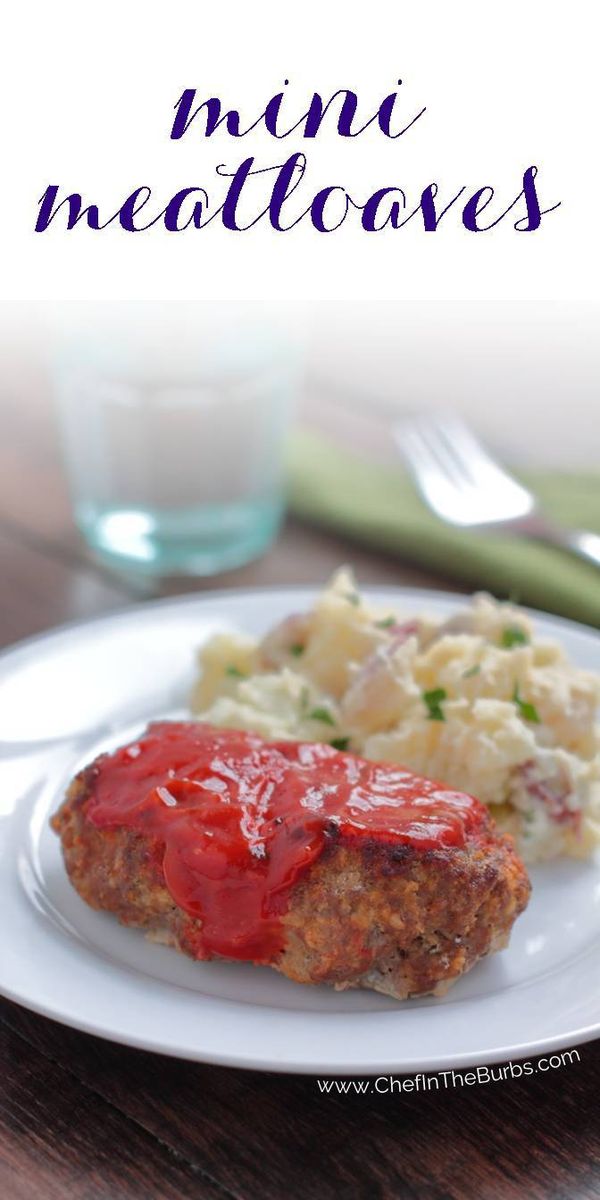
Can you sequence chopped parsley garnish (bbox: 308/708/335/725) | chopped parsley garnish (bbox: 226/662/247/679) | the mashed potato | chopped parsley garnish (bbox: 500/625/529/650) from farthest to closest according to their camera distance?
chopped parsley garnish (bbox: 226/662/247/679)
chopped parsley garnish (bbox: 500/625/529/650)
chopped parsley garnish (bbox: 308/708/335/725)
the mashed potato

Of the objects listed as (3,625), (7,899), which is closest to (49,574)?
(3,625)

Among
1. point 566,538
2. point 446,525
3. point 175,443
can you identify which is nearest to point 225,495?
point 175,443

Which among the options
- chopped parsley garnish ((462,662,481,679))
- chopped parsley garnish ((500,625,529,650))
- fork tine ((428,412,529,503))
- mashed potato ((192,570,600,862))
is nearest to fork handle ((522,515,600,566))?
fork tine ((428,412,529,503))

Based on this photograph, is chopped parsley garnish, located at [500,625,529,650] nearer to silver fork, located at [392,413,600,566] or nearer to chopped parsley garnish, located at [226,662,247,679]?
chopped parsley garnish, located at [226,662,247,679]

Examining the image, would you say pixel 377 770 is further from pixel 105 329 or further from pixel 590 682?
pixel 105 329

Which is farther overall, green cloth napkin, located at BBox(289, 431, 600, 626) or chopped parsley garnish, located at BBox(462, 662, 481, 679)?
green cloth napkin, located at BBox(289, 431, 600, 626)
